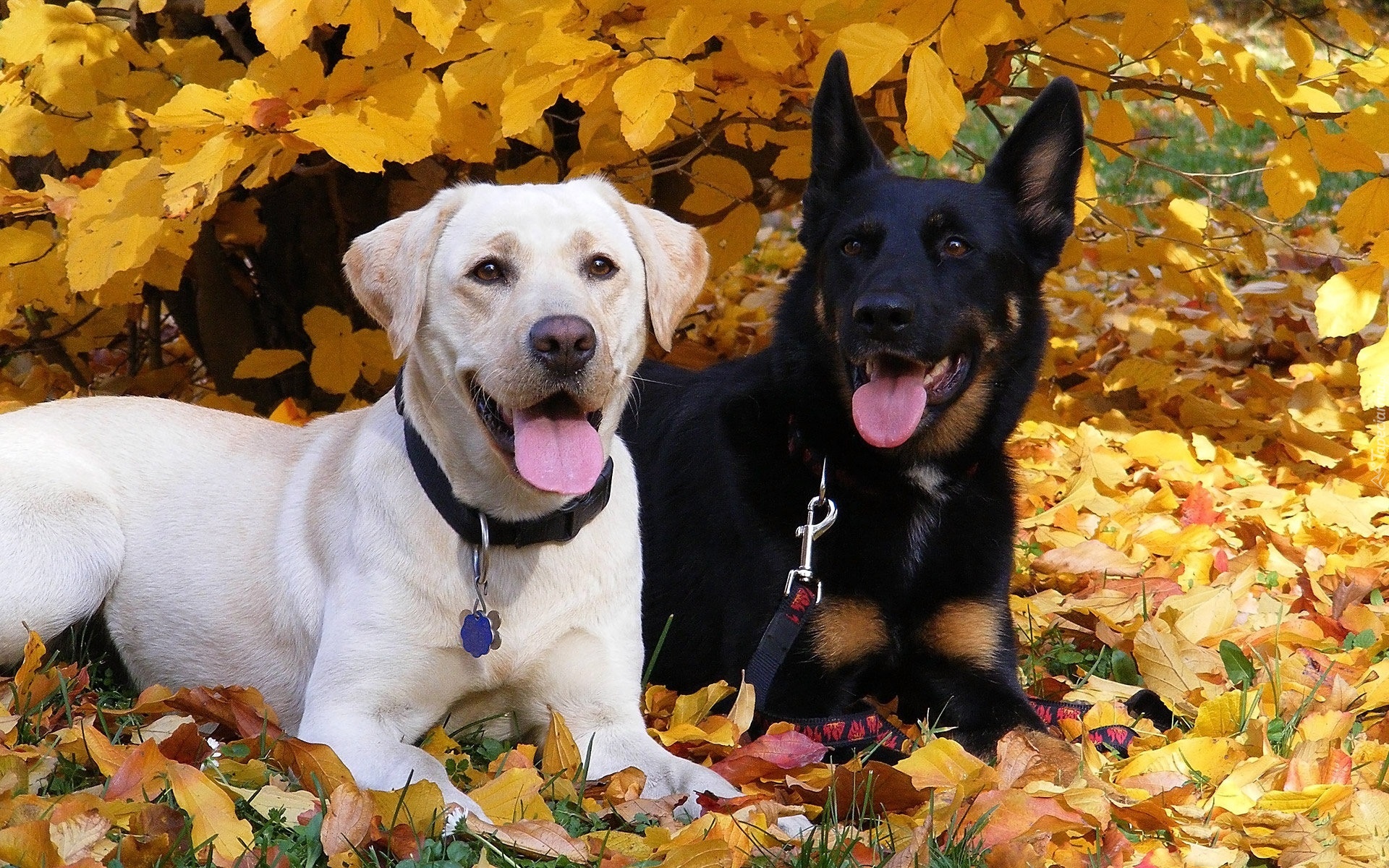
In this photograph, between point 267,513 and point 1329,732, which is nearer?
point 1329,732

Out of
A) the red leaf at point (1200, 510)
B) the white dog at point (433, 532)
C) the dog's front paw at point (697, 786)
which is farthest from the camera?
the red leaf at point (1200, 510)

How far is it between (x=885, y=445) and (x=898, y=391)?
0.16 metres

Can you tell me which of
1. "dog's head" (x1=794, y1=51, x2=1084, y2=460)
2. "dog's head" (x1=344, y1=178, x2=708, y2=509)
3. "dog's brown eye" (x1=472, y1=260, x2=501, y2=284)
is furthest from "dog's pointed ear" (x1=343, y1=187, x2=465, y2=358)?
"dog's head" (x1=794, y1=51, x2=1084, y2=460)

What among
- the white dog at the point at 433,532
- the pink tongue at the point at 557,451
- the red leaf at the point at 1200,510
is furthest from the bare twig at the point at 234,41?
the red leaf at the point at 1200,510

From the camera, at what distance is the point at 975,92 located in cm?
437

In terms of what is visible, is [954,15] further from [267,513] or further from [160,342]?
[160,342]

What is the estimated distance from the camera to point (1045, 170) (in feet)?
12.1

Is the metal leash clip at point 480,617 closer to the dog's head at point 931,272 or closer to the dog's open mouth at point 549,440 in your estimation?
the dog's open mouth at point 549,440

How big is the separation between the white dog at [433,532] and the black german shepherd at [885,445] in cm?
37

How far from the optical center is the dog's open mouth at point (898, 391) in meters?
3.40

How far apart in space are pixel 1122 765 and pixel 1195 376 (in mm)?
3684

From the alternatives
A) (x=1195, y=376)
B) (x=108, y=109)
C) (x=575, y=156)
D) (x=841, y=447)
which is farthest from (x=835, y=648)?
(x=1195, y=376)

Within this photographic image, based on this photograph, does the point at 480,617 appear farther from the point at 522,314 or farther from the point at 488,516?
the point at 522,314

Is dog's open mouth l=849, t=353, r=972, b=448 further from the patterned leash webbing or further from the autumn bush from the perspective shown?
the patterned leash webbing
